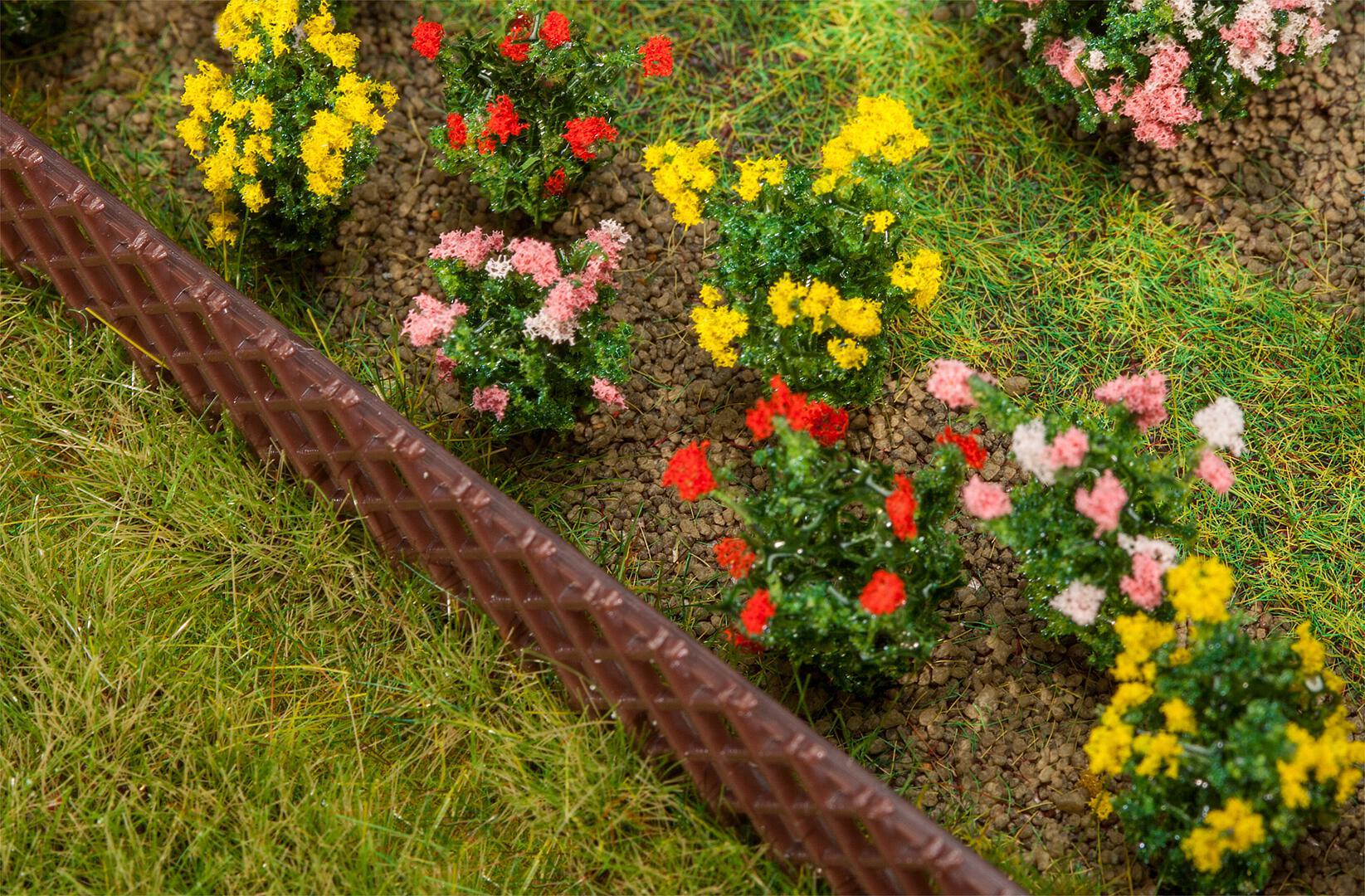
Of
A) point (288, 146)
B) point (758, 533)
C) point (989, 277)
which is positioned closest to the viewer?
point (758, 533)

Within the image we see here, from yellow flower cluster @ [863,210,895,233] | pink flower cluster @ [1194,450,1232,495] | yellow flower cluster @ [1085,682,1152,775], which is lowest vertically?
yellow flower cluster @ [1085,682,1152,775]

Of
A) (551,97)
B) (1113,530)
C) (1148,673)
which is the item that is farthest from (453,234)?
(1148,673)

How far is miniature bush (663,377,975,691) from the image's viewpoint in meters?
2.45

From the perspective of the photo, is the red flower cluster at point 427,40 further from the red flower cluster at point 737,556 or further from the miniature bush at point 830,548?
the red flower cluster at point 737,556

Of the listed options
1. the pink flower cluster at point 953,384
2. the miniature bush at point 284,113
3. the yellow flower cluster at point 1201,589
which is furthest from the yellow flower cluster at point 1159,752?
the miniature bush at point 284,113

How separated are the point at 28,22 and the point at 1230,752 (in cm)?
393

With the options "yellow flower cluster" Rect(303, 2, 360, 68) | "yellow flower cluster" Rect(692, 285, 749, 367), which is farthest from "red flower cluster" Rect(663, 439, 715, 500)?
"yellow flower cluster" Rect(303, 2, 360, 68)

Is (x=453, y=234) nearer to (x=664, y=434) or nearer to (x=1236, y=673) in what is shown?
(x=664, y=434)

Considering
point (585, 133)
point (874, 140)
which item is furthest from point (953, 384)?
point (585, 133)

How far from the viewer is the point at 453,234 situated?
9.57 feet

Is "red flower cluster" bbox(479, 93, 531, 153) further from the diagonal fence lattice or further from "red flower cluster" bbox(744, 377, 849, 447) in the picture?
"red flower cluster" bbox(744, 377, 849, 447)

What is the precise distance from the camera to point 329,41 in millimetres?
3061

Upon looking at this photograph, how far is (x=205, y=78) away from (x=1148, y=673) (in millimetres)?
2750

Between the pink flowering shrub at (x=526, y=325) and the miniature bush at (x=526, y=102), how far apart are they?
270 mm
